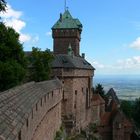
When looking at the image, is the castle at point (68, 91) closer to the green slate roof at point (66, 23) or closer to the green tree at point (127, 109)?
the green slate roof at point (66, 23)

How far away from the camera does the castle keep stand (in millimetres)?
42688

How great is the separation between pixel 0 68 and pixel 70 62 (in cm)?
1669

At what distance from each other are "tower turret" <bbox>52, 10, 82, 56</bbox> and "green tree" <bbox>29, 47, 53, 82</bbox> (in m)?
14.3

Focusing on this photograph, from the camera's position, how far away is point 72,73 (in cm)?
4328

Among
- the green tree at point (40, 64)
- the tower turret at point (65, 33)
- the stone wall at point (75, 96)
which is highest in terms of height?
the tower turret at point (65, 33)

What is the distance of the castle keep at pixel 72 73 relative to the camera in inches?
1681

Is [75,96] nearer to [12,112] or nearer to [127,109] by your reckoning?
[12,112]

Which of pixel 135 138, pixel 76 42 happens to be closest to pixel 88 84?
pixel 76 42

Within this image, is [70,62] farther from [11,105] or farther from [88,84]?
[11,105]

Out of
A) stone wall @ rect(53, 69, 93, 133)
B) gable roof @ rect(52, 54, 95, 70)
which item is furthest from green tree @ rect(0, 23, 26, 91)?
gable roof @ rect(52, 54, 95, 70)

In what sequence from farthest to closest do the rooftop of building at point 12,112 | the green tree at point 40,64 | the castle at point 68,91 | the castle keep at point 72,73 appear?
the castle keep at point 72,73 < the green tree at point 40,64 < the castle at point 68,91 < the rooftop of building at point 12,112

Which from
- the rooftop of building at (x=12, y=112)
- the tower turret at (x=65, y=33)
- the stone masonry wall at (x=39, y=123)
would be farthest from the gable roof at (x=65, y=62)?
the rooftop of building at (x=12, y=112)

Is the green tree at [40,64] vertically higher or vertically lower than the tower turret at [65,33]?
lower

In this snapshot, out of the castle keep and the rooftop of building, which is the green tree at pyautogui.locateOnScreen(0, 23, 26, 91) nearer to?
the castle keep
